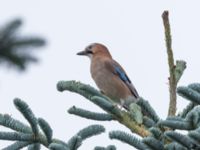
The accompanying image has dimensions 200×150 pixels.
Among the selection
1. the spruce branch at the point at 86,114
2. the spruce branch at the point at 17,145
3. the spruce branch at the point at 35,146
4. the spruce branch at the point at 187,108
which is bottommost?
the spruce branch at the point at 35,146

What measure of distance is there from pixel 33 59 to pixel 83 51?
7412mm

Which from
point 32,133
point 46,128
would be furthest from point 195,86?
point 32,133

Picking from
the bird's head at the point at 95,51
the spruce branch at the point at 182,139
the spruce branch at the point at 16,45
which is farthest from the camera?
the bird's head at the point at 95,51

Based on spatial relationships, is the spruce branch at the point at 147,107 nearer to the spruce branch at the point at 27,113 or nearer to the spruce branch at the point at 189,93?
the spruce branch at the point at 189,93

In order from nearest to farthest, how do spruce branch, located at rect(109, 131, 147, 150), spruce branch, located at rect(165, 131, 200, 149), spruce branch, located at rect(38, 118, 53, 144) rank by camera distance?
spruce branch, located at rect(165, 131, 200, 149)
spruce branch, located at rect(109, 131, 147, 150)
spruce branch, located at rect(38, 118, 53, 144)

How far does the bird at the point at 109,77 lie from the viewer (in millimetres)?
8094

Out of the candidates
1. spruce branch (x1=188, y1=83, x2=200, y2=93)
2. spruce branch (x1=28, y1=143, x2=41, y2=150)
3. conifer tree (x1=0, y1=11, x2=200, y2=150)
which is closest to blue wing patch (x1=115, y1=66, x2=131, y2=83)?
conifer tree (x1=0, y1=11, x2=200, y2=150)

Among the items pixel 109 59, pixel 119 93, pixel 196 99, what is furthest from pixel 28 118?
pixel 109 59

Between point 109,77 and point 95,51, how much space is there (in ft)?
4.13

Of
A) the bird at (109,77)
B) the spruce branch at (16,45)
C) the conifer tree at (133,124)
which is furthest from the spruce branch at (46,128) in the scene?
the bird at (109,77)

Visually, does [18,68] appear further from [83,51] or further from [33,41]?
[83,51]

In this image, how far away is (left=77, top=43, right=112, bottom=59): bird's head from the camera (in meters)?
9.76

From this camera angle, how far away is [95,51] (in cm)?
984

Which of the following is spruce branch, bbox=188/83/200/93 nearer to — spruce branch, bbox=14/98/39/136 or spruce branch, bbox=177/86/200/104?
spruce branch, bbox=177/86/200/104
